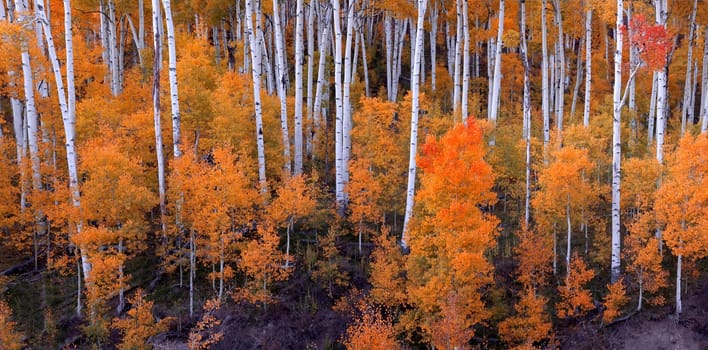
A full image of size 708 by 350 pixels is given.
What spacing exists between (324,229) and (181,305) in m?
6.31

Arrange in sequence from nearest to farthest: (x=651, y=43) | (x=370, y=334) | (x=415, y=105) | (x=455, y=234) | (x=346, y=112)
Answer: (x=370, y=334), (x=455, y=234), (x=651, y=43), (x=415, y=105), (x=346, y=112)

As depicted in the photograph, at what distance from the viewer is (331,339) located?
1777cm

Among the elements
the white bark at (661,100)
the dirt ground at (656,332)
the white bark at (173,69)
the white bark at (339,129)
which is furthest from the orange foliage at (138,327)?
the white bark at (661,100)

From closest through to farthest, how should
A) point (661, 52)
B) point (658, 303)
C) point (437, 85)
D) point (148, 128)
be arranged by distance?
point (661, 52)
point (658, 303)
point (148, 128)
point (437, 85)

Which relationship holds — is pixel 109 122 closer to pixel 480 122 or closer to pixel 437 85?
pixel 480 122

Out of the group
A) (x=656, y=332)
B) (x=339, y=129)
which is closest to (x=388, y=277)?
(x=339, y=129)

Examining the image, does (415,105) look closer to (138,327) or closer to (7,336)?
(138,327)

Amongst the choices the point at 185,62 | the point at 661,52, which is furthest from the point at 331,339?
the point at 661,52

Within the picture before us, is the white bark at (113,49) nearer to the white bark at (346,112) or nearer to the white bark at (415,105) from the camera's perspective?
the white bark at (346,112)

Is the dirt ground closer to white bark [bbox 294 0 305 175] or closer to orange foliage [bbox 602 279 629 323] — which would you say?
orange foliage [bbox 602 279 629 323]

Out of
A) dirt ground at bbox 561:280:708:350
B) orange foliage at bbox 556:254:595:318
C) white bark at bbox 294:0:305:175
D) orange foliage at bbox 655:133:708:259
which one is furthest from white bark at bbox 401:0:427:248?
orange foliage at bbox 655:133:708:259

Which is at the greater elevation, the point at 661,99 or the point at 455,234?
the point at 661,99

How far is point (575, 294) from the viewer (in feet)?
60.3

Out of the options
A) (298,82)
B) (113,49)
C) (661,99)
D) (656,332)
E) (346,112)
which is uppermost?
(113,49)
